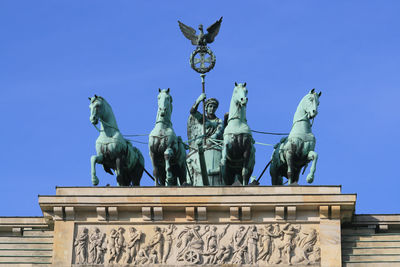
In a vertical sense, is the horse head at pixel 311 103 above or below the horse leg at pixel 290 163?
above

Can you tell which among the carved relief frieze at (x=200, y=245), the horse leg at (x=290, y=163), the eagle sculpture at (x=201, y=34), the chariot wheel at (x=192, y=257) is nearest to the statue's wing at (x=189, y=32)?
the eagle sculpture at (x=201, y=34)

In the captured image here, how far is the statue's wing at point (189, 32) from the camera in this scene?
4634 centimetres

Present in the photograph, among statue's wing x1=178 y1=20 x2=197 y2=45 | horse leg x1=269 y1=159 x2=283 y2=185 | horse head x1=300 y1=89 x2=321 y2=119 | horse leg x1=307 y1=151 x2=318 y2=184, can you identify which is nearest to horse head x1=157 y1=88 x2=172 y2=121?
horse leg x1=269 y1=159 x2=283 y2=185

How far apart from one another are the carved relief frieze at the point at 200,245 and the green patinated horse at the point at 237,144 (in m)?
1.93

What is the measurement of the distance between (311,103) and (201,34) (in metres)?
5.69

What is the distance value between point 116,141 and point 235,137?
10.3 ft

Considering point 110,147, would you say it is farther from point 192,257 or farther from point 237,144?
point 192,257

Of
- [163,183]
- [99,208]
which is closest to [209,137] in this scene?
[163,183]

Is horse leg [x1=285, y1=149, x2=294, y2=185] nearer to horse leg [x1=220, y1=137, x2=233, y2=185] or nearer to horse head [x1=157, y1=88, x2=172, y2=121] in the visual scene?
horse leg [x1=220, y1=137, x2=233, y2=185]

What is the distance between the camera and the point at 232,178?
42.0m

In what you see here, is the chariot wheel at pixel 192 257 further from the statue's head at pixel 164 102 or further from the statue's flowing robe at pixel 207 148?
the statue's flowing robe at pixel 207 148

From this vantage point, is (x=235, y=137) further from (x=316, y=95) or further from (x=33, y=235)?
(x=33, y=235)

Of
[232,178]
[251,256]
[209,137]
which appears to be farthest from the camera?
[209,137]

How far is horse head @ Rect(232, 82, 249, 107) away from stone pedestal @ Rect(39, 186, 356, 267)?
2499 millimetres
